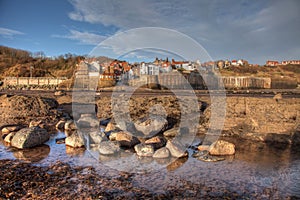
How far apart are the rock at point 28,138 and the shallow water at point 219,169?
1.05 ft

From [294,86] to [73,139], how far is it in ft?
192

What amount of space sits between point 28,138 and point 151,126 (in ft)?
20.2

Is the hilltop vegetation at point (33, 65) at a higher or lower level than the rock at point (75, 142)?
higher

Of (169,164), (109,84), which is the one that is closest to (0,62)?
(109,84)

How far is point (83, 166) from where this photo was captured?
837cm

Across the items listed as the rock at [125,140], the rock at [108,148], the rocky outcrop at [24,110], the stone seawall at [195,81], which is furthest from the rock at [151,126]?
the stone seawall at [195,81]

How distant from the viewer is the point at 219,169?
27.1 ft

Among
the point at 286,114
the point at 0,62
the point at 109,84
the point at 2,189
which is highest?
the point at 0,62

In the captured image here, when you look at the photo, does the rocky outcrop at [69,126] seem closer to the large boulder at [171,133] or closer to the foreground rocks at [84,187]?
the large boulder at [171,133]

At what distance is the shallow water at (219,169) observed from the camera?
22.5 feet

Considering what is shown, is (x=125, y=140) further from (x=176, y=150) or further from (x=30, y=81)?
(x=30, y=81)

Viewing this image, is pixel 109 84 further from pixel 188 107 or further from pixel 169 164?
pixel 169 164

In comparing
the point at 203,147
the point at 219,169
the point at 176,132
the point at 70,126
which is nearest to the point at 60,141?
the point at 70,126

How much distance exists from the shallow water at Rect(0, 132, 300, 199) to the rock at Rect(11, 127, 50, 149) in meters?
0.32
